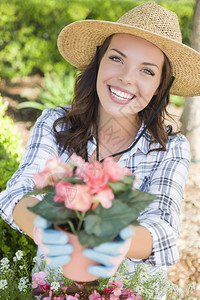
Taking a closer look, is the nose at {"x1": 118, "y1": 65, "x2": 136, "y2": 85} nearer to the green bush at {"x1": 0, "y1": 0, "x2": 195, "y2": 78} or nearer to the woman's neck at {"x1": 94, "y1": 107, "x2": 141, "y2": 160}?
the woman's neck at {"x1": 94, "y1": 107, "x2": 141, "y2": 160}


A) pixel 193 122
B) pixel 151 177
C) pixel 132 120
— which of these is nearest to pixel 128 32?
pixel 132 120

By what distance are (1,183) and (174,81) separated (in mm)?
1359

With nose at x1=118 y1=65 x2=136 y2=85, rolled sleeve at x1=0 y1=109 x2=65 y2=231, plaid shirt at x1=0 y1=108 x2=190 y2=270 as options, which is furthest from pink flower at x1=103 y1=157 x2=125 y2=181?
nose at x1=118 y1=65 x2=136 y2=85

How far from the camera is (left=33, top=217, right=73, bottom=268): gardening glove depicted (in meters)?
0.91

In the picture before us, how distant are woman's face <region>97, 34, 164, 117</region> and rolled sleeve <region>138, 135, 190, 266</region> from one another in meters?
0.32

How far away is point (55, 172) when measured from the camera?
37.4 inches

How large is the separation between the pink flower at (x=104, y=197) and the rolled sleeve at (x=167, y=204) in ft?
1.41

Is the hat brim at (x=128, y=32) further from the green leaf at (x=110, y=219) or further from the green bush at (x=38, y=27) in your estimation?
the green bush at (x=38, y=27)

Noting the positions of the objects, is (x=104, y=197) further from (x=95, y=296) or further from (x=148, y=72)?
(x=148, y=72)

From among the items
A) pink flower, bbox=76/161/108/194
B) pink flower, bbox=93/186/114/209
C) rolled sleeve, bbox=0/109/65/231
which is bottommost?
pink flower, bbox=93/186/114/209

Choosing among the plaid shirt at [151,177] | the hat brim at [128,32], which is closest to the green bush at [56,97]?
the hat brim at [128,32]

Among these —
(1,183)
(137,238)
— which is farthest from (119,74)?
(1,183)

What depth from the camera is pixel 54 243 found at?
91 centimetres

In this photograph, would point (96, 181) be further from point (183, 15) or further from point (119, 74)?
point (183, 15)
